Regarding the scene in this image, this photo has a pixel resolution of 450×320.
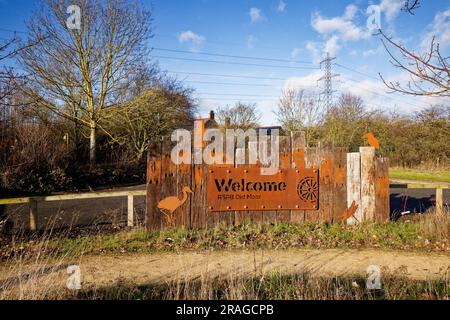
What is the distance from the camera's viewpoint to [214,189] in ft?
22.1

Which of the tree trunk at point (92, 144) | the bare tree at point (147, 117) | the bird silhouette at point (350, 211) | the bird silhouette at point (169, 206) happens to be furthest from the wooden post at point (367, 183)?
the tree trunk at point (92, 144)

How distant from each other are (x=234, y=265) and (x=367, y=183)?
157 inches

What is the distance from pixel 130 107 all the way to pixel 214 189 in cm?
1399

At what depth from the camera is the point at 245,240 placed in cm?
610

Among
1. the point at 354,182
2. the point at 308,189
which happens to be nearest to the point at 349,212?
the point at 354,182

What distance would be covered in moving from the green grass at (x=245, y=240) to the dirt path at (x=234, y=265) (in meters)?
0.34

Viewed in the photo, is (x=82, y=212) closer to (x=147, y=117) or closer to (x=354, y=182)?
(x=354, y=182)

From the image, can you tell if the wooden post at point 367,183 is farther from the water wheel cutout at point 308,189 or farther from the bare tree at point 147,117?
the bare tree at point 147,117

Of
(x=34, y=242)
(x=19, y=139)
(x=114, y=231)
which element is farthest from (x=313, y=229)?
(x=19, y=139)

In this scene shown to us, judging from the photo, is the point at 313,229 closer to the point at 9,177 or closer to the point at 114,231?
the point at 114,231

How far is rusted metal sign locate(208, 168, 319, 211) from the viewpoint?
675cm

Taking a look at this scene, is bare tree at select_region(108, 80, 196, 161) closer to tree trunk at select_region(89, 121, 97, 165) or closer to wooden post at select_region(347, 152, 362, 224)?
tree trunk at select_region(89, 121, 97, 165)

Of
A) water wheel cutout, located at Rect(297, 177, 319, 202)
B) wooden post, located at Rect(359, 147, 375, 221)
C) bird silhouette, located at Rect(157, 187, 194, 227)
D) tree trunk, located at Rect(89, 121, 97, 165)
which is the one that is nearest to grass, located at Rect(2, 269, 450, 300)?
bird silhouette, located at Rect(157, 187, 194, 227)

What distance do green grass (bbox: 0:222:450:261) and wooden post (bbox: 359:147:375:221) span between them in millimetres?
313
